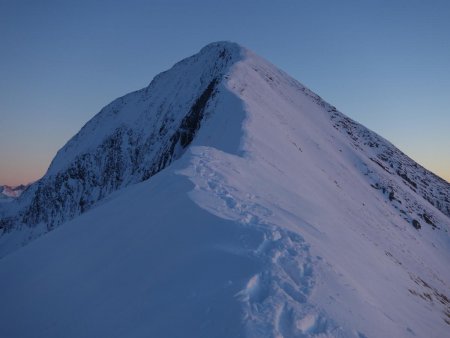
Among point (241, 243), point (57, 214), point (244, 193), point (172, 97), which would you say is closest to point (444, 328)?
point (244, 193)

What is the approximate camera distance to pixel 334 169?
26.2 metres

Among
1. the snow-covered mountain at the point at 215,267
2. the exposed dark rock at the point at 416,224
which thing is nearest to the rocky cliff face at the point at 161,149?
the exposed dark rock at the point at 416,224

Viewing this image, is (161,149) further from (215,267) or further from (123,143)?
(215,267)

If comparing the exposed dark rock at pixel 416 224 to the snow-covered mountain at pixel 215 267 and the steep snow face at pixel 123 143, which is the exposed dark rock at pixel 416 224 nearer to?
the snow-covered mountain at pixel 215 267

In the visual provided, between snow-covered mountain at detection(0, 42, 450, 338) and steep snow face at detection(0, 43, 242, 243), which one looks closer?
snow-covered mountain at detection(0, 42, 450, 338)

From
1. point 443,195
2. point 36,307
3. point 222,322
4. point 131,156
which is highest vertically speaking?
point 443,195

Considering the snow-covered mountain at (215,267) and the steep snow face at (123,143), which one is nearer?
the snow-covered mountain at (215,267)

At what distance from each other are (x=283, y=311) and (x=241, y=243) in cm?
143

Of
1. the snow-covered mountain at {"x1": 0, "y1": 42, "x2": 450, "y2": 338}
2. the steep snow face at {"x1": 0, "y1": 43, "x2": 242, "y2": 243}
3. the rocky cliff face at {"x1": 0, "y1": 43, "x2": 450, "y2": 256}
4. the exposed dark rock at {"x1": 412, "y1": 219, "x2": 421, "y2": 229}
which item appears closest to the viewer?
the snow-covered mountain at {"x1": 0, "y1": 42, "x2": 450, "y2": 338}

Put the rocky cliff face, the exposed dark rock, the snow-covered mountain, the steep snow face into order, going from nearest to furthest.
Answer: the snow-covered mountain, the exposed dark rock, the rocky cliff face, the steep snow face

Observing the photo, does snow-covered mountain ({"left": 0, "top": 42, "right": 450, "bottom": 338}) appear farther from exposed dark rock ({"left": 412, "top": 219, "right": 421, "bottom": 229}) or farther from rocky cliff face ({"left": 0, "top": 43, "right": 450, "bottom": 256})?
rocky cliff face ({"left": 0, "top": 43, "right": 450, "bottom": 256})

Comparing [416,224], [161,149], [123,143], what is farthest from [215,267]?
[123,143]

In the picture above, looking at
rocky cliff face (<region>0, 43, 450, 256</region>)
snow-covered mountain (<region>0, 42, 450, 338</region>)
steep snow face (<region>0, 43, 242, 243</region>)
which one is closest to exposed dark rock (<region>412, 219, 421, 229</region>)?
rocky cliff face (<region>0, 43, 450, 256</region>)

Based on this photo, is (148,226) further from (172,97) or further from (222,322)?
(172,97)
